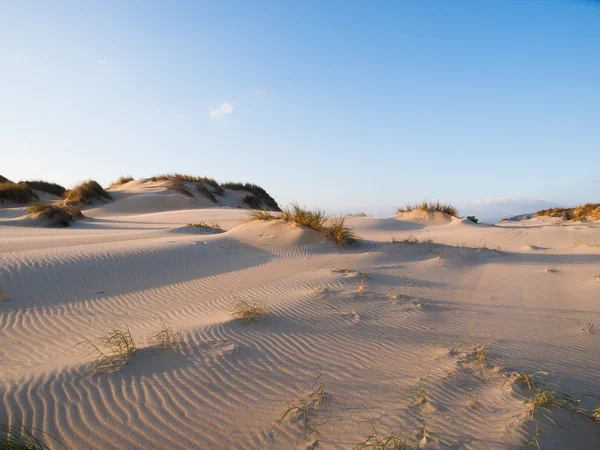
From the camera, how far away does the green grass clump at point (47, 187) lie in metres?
19.6

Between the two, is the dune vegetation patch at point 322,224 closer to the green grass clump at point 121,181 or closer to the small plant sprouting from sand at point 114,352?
the small plant sprouting from sand at point 114,352

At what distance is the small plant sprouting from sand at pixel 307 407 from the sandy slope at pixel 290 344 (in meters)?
0.04

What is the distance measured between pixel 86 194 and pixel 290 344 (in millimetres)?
18390

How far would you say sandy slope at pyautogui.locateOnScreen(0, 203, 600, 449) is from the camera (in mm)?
2156

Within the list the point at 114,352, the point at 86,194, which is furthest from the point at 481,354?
the point at 86,194

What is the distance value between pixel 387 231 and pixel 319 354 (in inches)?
352

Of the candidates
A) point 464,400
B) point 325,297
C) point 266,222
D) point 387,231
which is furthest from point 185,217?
point 464,400

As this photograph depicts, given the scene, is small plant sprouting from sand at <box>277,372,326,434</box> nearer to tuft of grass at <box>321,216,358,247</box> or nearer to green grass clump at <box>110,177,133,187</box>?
tuft of grass at <box>321,216,358,247</box>

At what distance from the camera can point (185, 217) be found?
47.1ft

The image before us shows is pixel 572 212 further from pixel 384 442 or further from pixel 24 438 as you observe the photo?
pixel 24 438

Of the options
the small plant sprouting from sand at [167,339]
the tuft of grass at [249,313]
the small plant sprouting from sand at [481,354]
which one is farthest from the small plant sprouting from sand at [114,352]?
the small plant sprouting from sand at [481,354]

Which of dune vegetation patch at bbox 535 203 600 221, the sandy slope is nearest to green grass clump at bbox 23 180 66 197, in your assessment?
the sandy slope

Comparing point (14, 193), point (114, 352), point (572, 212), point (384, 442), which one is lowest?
point (384, 442)

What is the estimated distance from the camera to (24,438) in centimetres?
192
